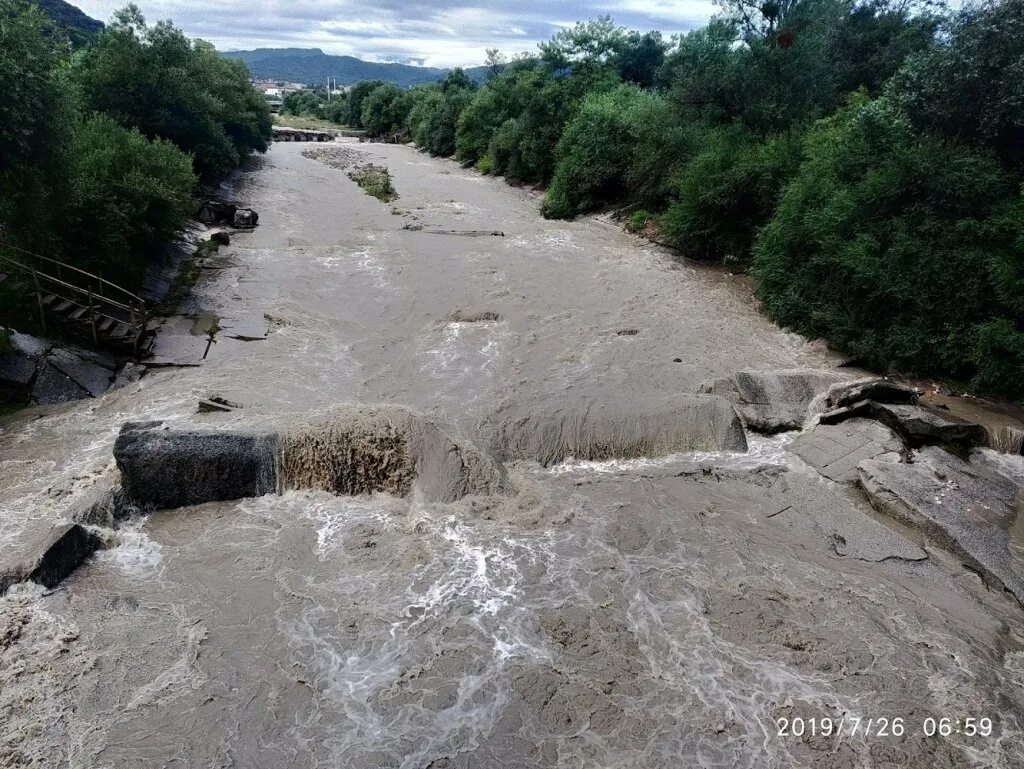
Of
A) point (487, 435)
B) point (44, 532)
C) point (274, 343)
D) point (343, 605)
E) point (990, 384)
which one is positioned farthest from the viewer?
point (274, 343)

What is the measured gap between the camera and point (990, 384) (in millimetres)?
14570

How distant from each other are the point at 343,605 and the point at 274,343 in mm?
9935

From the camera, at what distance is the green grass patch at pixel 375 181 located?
128 feet

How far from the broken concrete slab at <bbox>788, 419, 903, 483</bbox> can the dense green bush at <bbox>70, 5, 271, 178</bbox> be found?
28.0 m

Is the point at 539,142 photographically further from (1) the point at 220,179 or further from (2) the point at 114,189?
(2) the point at 114,189

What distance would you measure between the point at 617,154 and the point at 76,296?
26399 mm

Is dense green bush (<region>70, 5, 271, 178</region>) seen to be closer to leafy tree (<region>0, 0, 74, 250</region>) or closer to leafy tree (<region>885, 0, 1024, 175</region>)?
leafy tree (<region>0, 0, 74, 250</region>)

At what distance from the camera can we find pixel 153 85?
2839 centimetres

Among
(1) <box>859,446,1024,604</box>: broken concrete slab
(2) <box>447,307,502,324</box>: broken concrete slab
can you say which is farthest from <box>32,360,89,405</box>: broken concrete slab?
(1) <box>859,446,1024,604</box>: broken concrete slab

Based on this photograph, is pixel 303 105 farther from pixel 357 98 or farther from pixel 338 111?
pixel 357 98

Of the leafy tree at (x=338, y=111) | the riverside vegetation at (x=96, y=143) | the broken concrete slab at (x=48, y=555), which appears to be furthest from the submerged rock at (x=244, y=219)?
the leafy tree at (x=338, y=111)

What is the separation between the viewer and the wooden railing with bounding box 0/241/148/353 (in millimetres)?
14203

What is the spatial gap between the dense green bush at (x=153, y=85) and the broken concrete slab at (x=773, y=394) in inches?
1023

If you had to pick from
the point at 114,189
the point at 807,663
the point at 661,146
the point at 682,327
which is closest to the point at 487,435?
the point at 807,663
